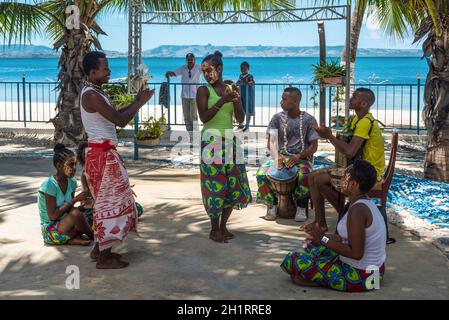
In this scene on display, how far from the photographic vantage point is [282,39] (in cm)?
9062

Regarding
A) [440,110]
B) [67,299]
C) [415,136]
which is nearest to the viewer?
[67,299]

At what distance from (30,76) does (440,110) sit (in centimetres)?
5760

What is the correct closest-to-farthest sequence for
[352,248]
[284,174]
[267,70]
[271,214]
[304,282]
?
[352,248], [304,282], [284,174], [271,214], [267,70]

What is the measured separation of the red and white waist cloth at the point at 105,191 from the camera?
592cm

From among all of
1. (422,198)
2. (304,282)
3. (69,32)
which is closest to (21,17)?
(69,32)

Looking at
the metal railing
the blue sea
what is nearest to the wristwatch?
the metal railing

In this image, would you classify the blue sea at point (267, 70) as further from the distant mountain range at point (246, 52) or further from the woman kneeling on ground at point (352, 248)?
the woman kneeling on ground at point (352, 248)

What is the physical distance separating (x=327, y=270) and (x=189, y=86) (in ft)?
34.2

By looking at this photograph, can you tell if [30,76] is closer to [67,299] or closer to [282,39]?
[282,39]

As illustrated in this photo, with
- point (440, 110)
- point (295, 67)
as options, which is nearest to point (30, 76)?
point (295, 67)

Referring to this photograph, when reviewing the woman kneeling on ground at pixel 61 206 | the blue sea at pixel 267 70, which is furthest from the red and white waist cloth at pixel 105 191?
the blue sea at pixel 267 70

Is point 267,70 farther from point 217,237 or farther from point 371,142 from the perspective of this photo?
point 217,237

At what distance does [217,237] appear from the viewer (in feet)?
22.1

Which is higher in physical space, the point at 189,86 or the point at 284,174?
the point at 189,86
